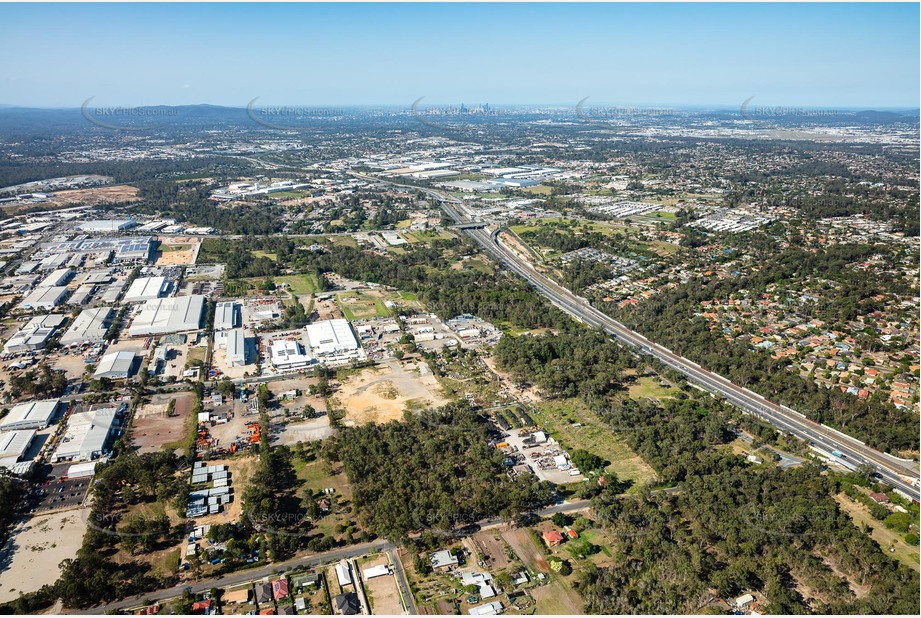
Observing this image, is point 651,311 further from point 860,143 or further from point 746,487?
point 860,143

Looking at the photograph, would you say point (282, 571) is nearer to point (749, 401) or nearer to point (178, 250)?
point (749, 401)

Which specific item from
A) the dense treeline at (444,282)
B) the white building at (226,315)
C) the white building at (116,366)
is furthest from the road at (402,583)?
the white building at (226,315)

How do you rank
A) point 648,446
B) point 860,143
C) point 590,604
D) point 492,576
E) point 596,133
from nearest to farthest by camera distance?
point 590,604 → point 492,576 → point 648,446 → point 860,143 → point 596,133

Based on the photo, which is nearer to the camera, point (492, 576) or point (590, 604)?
point (590, 604)

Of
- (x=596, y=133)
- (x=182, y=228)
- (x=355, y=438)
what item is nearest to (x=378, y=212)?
(x=182, y=228)

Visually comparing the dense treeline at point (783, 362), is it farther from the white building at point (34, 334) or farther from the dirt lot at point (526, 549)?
the white building at point (34, 334)

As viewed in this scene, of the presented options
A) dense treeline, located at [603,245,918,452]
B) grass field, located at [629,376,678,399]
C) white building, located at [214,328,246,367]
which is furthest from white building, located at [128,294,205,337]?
dense treeline, located at [603,245,918,452]
